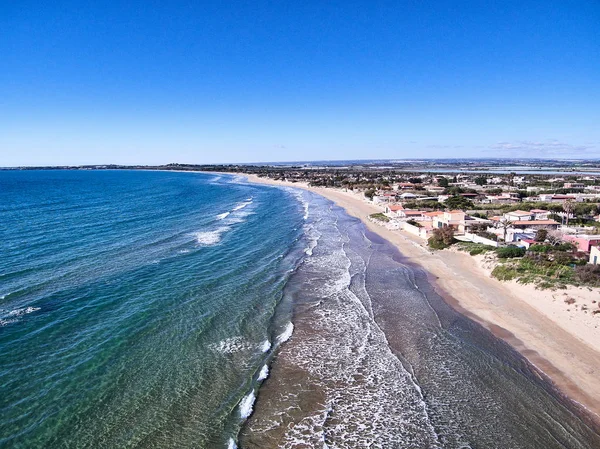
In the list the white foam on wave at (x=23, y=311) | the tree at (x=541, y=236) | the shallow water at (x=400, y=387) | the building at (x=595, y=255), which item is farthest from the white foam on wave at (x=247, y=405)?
the tree at (x=541, y=236)

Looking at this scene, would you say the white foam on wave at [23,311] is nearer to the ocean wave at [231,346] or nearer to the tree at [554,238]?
the ocean wave at [231,346]

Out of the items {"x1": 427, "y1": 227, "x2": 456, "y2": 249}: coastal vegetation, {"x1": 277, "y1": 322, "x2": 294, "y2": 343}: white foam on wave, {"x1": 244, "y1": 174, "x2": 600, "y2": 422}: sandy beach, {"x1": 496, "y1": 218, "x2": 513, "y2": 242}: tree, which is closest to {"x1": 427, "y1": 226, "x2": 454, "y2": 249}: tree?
{"x1": 427, "y1": 227, "x2": 456, "y2": 249}: coastal vegetation

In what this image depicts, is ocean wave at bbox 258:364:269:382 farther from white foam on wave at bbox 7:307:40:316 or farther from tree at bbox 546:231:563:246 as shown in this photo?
tree at bbox 546:231:563:246

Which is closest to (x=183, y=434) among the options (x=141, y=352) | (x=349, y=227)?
(x=141, y=352)

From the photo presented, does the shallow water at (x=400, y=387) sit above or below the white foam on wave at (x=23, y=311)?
below

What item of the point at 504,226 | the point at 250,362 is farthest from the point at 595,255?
the point at 250,362

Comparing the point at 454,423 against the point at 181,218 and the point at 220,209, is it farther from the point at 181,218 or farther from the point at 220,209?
the point at 220,209

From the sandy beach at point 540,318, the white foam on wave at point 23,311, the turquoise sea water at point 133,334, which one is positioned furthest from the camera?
the white foam on wave at point 23,311
